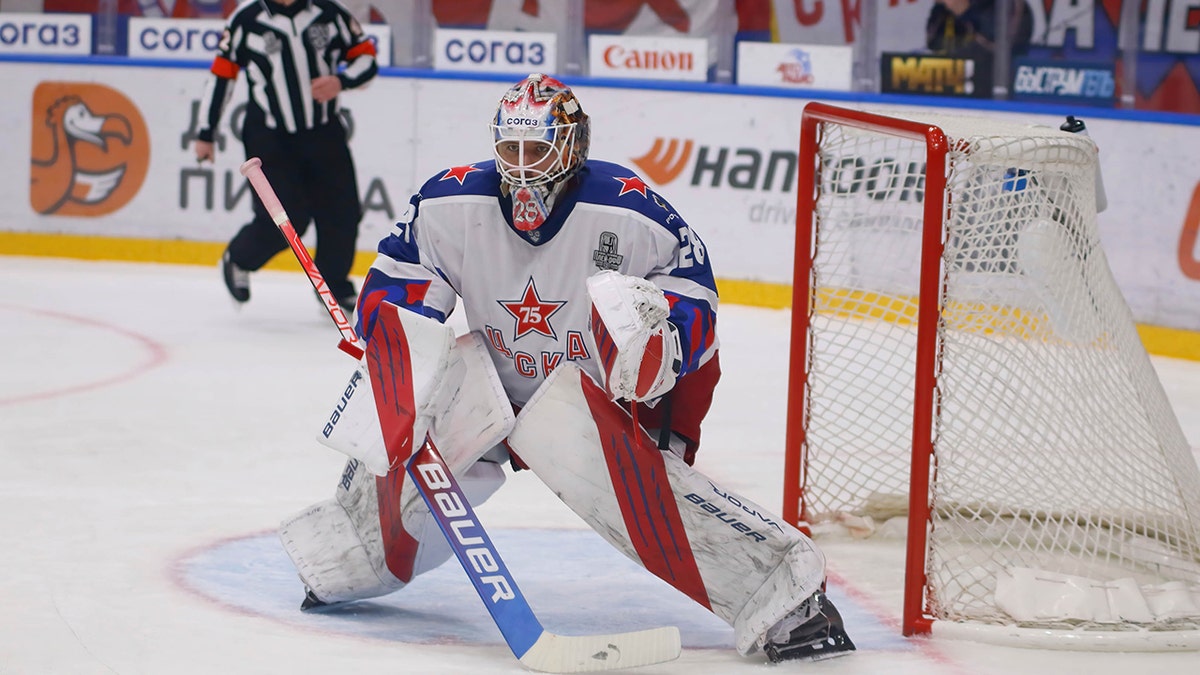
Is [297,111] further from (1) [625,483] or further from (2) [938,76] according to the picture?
(1) [625,483]

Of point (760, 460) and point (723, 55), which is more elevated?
point (723, 55)

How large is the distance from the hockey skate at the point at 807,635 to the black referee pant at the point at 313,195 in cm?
330

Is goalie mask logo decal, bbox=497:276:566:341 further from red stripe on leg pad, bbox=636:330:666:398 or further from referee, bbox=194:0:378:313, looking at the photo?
referee, bbox=194:0:378:313

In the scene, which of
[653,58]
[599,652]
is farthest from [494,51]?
[599,652]

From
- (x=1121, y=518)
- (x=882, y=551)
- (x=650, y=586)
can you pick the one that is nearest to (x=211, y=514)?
(x=650, y=586)

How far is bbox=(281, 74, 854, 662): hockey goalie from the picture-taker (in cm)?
236

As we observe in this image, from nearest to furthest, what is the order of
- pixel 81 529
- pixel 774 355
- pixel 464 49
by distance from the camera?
pixel 81 529 < pixel 774 355 < pixel 464 49

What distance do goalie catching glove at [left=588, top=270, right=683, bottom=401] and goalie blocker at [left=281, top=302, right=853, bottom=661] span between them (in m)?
0.13

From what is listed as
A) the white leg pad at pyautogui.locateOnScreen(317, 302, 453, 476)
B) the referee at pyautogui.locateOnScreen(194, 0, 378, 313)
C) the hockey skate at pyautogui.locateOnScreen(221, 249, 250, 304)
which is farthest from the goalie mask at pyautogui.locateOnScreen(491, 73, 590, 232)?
the hockey skate at pyautogui.locateOnScreen(221, 249, 250, 304)

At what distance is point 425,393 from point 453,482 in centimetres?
14

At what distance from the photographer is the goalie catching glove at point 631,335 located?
2160mm

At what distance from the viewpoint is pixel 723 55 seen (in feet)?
22.0

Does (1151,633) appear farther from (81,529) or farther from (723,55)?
(723,55)

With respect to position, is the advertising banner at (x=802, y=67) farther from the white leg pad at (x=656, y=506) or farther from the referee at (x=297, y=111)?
the white leg pad at (x=656, y=506)
